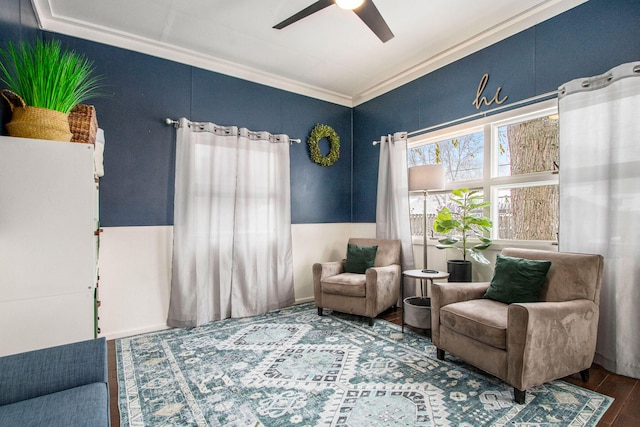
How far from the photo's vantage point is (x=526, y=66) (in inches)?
111

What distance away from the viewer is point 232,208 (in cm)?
358

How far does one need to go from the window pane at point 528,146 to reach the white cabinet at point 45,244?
3366 millimetres

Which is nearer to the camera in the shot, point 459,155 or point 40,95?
point 40,95

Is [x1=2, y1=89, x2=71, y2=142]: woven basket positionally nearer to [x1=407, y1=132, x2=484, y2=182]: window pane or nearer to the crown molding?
[x1=407, y1=132, x2=484, y2=182]: window pane

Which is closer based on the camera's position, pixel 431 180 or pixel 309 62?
pixel 431 180

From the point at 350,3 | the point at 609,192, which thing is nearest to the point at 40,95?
the point at 350,3

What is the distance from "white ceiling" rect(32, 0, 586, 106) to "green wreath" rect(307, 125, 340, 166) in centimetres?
72

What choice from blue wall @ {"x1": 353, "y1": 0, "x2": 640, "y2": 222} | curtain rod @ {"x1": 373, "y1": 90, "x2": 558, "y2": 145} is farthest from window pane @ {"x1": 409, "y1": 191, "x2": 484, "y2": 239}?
curtain rod @ {"x1": 373, "y1": 90, "x2": 558, "y2": 145}

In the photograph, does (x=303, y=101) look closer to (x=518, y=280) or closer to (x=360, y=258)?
(x=360, y=258)

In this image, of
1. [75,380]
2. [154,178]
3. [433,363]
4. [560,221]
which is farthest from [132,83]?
[560,221]

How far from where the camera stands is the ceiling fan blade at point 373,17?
2186 millimetres

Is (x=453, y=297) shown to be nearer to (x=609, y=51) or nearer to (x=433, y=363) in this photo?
(x=433, y=363)

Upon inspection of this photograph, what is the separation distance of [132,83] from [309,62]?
1.90 metres

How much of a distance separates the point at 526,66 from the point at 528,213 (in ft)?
4.37
